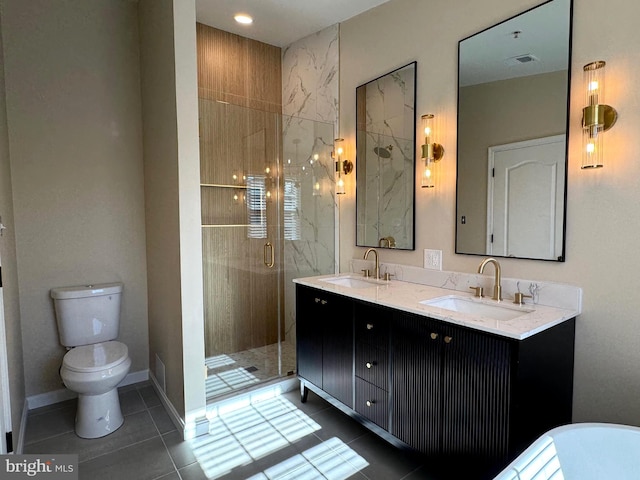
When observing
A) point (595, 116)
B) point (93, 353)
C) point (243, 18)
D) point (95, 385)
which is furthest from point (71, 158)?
point (595, 116)

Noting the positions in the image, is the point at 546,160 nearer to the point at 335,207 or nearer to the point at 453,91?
the point at 453,91

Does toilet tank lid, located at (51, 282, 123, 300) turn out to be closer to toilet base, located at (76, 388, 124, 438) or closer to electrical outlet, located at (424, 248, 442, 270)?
toilet base, located at (76, 388, 124, 438)

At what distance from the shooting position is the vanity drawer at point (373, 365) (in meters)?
1.98

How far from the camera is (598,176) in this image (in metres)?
1.66

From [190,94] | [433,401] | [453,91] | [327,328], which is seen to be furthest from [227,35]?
[433,401]

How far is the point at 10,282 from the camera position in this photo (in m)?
2.11

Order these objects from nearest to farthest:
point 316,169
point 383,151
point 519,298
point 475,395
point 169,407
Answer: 1. point 475,395
2. point 519,298
3. point 169,407
4. point 383,151
5. point 316,169

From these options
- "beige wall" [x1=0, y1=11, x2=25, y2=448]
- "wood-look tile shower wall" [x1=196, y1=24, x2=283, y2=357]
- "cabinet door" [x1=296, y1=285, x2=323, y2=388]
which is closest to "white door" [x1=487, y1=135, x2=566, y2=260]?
"cabinet door" [x1=296, y1=285, x2=323, y2=388]

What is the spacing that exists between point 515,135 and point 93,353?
294 centimetres

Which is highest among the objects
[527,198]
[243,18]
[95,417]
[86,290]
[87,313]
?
[243,18]

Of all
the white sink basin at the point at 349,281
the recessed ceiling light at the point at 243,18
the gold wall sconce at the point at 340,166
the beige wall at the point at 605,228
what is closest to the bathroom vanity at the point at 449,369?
the beige wall at the point at 605,228

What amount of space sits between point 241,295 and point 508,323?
215 cm

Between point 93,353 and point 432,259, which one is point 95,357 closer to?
point 93,353

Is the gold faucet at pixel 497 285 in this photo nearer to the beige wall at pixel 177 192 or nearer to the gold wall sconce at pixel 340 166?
the gold wall sconce at pixel 340 166
